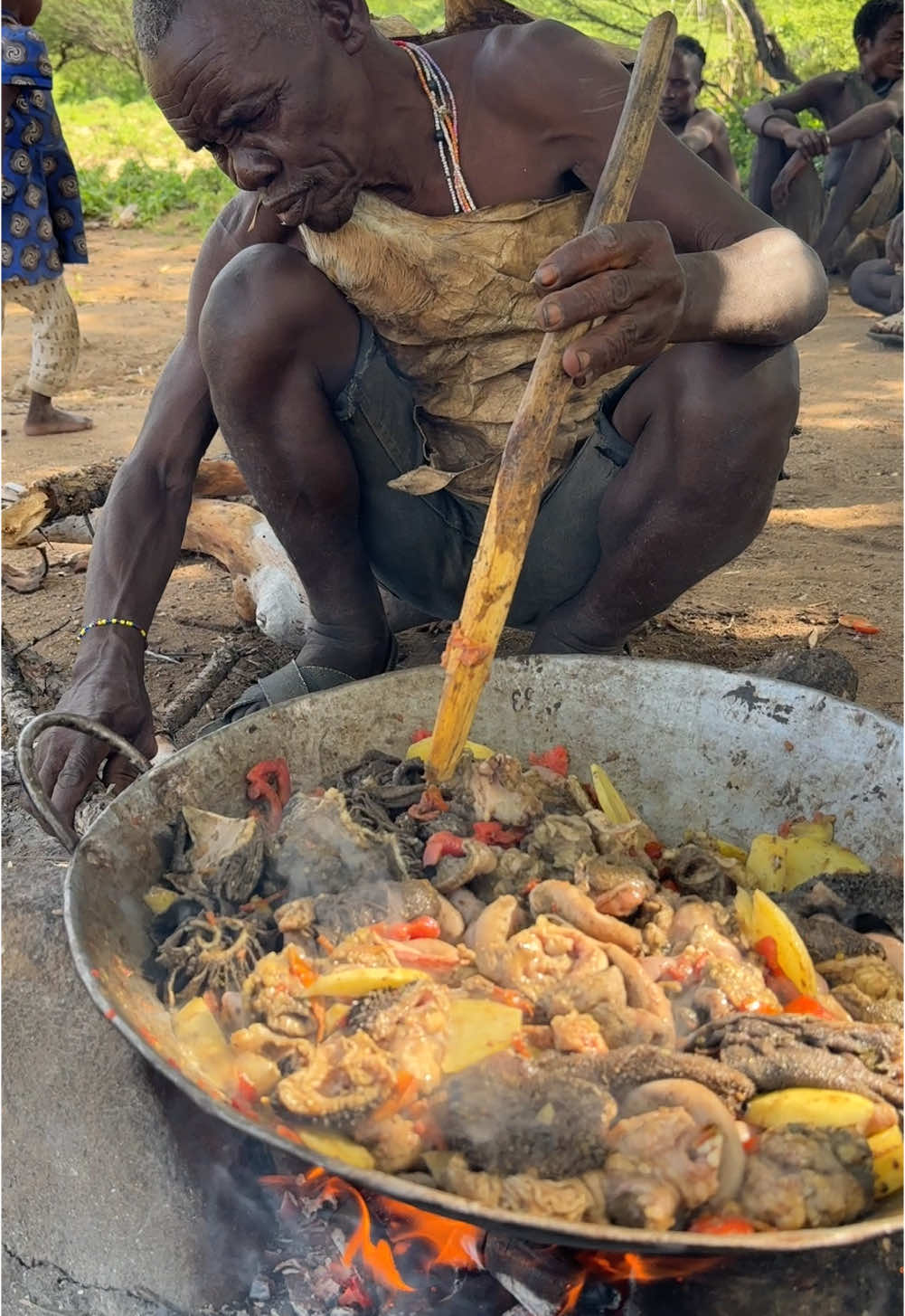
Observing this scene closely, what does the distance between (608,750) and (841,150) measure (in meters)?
8.19

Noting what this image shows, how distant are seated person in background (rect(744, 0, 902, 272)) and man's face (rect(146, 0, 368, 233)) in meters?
7.00

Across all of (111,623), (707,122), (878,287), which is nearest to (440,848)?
(111,623)

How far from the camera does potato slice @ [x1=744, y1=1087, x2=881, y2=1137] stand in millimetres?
1426

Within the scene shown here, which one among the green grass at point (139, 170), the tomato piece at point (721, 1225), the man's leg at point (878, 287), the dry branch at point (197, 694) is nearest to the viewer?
the tomato piece at point (721, 1225)

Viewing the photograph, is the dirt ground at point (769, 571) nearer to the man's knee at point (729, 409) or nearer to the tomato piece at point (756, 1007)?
the man's knee at point (729, 409)

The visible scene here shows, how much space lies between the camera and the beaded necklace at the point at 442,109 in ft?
7.73

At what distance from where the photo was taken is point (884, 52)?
8.33 metres

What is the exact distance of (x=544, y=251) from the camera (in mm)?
2469

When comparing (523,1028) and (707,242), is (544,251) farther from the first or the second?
(523,1028)

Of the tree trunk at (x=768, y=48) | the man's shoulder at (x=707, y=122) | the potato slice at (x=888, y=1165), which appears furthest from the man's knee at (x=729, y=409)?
the tree trunk at (x=768, y=48)

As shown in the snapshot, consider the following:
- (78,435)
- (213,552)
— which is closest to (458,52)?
(213,552)

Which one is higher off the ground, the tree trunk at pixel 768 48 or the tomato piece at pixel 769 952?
the tree trunk at pixel 768 48

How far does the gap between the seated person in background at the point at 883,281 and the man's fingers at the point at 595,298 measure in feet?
21.7

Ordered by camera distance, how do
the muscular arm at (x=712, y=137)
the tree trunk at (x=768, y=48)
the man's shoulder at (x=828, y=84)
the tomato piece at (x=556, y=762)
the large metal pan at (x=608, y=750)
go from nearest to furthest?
the large metal pan at (x=608, y=750) → the tomato piece at (x=556, y=762) → the muscular arm at (x=712, y=137) → the man's shoulder at (x=828, y=84) → the tree trunk at (x=768, y=48)
